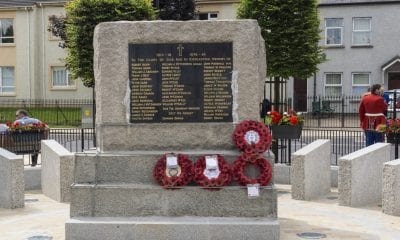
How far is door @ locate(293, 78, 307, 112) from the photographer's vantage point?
3728 centimetres

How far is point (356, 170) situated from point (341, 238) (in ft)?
7.98

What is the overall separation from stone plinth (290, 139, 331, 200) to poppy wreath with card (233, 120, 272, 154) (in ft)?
9.82

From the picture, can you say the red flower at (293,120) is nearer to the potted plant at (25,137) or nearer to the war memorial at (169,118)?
the war memorial at (169,118)

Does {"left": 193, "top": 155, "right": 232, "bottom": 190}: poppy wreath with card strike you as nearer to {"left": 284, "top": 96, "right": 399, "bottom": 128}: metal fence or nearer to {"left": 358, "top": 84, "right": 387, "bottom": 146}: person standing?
{"left": 358, "top": 84, "right": 387, "bottom": 146}: person standing

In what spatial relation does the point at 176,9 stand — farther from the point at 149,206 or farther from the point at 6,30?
the point at 149,206

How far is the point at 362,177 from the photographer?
10.9 m

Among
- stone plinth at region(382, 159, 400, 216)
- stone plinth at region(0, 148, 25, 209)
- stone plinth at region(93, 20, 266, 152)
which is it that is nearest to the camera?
stone plinth at region(93, 20, 266, 152)

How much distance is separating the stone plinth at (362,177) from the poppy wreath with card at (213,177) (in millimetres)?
3187

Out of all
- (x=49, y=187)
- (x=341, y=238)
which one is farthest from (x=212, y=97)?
(x=49, y=187)

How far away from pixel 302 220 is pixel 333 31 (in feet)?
98.0

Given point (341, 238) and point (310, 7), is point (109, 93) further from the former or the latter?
point (310, 7)

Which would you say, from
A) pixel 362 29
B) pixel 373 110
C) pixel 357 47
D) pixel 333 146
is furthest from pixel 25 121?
pixel 362 29

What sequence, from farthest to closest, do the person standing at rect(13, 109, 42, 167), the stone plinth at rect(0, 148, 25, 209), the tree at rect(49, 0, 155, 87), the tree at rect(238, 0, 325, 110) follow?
the tree at rect(49, 0, 155, 87) → the tree at rect(238, 0, 325, 110) → the person standing at rect(13, 109, 42, 167) → the stone plinth at rect(0, 148, 25, 209)

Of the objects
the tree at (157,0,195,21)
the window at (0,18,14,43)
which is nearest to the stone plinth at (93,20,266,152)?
the tree at (157,0,195,21)
